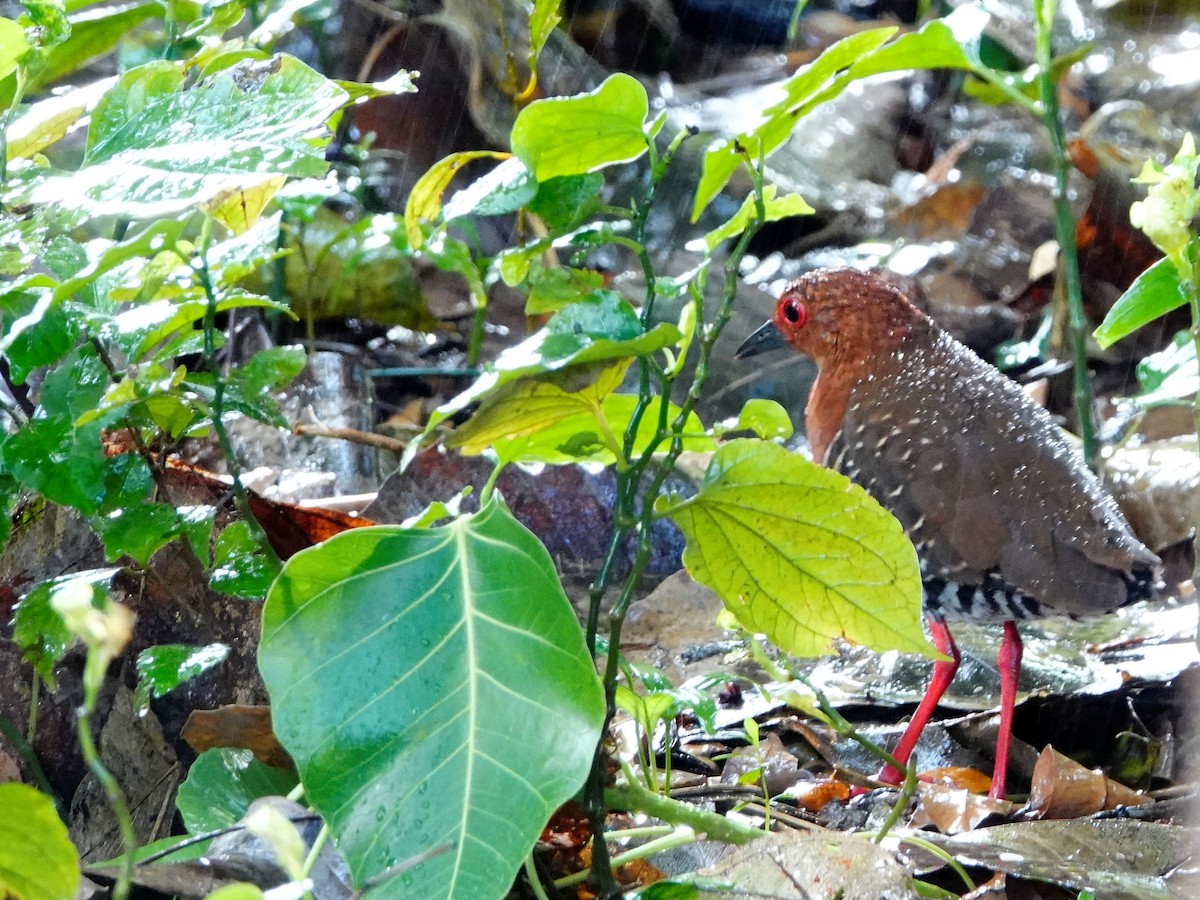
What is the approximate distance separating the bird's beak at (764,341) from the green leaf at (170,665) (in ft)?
7.31

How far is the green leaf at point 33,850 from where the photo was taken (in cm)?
119

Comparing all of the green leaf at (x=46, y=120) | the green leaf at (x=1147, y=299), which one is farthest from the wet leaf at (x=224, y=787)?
the green leaf at (x=1147, y=299)

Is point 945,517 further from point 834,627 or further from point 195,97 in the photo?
point 195,97

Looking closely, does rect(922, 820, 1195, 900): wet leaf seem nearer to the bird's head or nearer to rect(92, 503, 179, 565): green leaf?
rect(92, 503, 179, 565): green leaf

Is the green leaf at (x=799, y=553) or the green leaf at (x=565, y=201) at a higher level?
the green leaf at (x=565, y=201)

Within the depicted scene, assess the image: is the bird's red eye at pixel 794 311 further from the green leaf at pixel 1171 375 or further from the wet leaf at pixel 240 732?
the wet leaf at pixel 240 732

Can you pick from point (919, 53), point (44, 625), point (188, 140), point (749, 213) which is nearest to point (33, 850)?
point (44, 625)

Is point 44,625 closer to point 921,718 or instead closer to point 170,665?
point 170,665

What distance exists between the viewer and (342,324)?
5.02 metres

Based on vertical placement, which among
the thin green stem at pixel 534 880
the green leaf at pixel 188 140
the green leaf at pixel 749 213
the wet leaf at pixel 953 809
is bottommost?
the wet leaf at pixel 953 809

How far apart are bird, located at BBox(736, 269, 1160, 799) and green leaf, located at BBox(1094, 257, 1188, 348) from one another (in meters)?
0.65

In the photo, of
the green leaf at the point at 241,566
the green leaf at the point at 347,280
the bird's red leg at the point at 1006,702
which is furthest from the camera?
the green leaf at the point at 347,280

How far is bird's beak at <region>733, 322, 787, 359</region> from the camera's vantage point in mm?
3596

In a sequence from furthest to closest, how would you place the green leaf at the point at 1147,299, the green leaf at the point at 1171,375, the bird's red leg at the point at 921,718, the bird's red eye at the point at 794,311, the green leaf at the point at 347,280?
the green leaf at the point at 347,280
the bird's red eye at the point at 794,311
the bird's red leg at the point at 921,718
the green leaf at the point at 1171,375
the green leaf at the point at 1147,299
